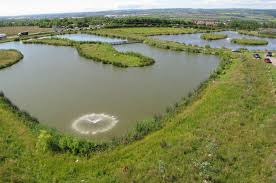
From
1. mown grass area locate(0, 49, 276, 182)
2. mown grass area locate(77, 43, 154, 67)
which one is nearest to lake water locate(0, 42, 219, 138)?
mown grass area locate(77, 43, 154, 67)

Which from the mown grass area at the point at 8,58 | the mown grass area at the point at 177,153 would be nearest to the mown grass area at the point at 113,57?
the mown grass area at the point at 8,58

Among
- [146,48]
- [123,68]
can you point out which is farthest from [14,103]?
[146,48]

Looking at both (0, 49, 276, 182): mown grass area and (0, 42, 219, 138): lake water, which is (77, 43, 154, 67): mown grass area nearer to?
(0, 42, 219, 138): lake water

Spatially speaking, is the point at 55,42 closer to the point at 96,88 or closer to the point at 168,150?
the point at 96,88

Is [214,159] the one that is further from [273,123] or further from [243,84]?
[243,84]

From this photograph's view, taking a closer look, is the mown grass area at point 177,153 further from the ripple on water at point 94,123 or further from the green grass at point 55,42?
the green grass at point 55,42

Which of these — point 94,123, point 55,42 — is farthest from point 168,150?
point 55,42
